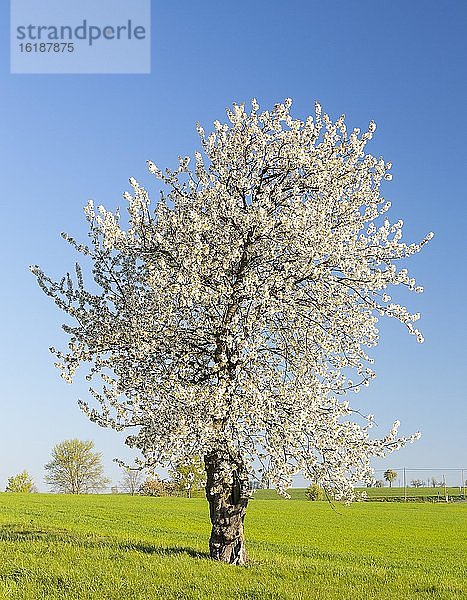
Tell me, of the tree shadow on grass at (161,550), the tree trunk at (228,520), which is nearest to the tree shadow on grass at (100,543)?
the tree shadow on grass at (161,550)

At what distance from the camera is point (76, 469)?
278 ft

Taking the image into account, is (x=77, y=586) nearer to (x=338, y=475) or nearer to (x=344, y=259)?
(x=338, y=475)

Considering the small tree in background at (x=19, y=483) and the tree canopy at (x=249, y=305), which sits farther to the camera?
the small tree in background at (x=19, y=483)

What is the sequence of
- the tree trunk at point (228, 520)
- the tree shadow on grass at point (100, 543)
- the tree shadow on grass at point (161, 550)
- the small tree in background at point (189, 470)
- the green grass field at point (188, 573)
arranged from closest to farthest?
the green grass field at point (188, 573), the small tree in background at point (189, 470), the tree trunk at point (228, 520), the tree shadow on grass at point (161, 550), the tree shadow on grass at point (100, 543)

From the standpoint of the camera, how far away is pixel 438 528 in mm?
49094

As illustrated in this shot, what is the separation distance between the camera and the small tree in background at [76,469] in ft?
274

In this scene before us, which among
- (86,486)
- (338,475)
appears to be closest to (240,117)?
(338,475)

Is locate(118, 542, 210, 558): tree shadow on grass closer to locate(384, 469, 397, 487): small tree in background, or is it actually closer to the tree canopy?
the tree canopy

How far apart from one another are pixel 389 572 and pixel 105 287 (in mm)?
11355

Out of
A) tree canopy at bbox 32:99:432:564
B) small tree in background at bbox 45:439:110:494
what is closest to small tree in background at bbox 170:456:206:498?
tree canopy at bbox 32:99:432:564

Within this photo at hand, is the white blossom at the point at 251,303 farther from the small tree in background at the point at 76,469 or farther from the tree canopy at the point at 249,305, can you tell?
the small tree in background at the point at 76,469

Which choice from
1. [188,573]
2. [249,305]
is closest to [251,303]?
[249,305]

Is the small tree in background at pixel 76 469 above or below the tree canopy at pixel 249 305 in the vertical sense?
below

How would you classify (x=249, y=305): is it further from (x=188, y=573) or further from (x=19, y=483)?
(x=19, y=483)
